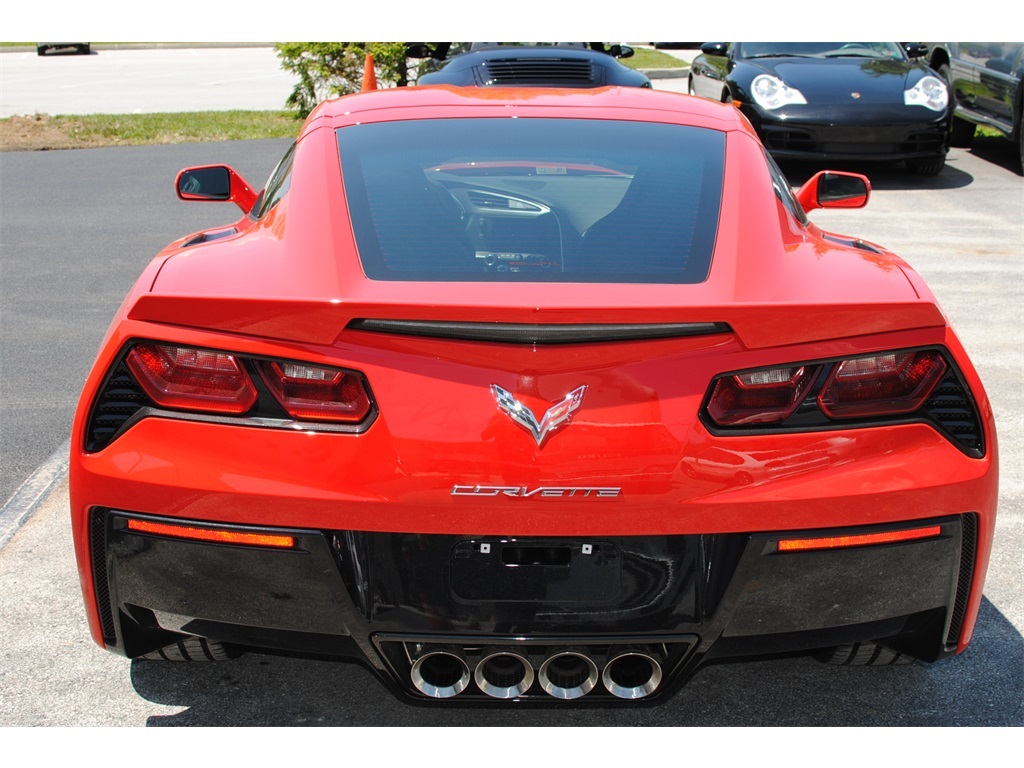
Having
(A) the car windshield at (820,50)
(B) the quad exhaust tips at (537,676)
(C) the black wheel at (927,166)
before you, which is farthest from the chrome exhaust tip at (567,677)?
(A) the car windshield at (820,50)

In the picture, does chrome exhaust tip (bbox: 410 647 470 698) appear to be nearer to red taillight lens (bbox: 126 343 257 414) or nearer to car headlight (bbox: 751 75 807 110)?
red taillight lens (bbox: 126 343 257 414)

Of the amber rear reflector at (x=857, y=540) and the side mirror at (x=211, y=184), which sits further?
the side mirror at (x=211, y=184)

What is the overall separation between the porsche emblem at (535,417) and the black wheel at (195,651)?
3.18 feet

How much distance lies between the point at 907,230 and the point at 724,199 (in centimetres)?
700

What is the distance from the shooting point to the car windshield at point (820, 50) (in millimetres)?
12102

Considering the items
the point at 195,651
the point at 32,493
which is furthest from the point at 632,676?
the point at 32,493

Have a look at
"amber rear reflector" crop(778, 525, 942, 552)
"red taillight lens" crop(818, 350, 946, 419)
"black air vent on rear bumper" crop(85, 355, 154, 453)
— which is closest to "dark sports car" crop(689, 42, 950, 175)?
"red taillight lens" crop(818, 350, 946, 419)

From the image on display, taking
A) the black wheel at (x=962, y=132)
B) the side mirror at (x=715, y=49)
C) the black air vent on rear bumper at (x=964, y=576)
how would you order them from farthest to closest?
1. the black wheel at (x=962, y=132)
2. the side mirror at (x=715, y=49)
3. the black air vent on rear bumper at (x=964, y=576)

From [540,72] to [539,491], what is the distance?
7467mm

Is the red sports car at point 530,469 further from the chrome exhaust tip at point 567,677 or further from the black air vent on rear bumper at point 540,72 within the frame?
the black air vent on rear bumper at point 540,72

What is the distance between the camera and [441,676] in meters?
2.62

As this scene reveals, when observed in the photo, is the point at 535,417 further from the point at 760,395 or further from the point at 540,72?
the point at 540,72

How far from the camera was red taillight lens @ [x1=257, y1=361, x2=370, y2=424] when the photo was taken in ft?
8.13

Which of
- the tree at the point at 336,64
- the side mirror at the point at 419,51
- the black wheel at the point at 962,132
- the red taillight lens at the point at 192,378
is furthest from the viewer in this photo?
the tree at the point at 336,64
